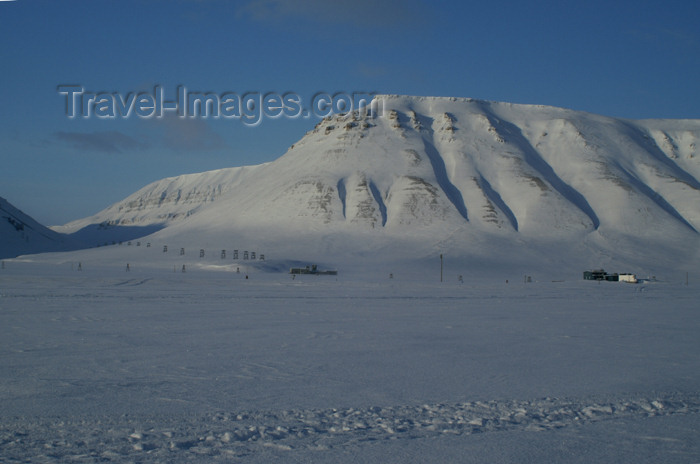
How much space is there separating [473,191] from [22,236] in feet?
314

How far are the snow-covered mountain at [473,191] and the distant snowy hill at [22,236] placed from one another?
25.9m

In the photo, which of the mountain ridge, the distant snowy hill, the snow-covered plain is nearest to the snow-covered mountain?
the mountain ridge

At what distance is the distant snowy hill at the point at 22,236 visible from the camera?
114 meters

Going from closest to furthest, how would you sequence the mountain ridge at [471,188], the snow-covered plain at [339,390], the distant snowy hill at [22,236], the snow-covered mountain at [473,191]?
the snow-covered plain at [339,390], the snow-covered mountain at [473,191], the mountain ridge at [471,188], the distant snowy hill at [22,236]

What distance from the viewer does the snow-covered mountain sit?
9719 cm

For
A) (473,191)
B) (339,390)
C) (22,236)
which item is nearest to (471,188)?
(473,191)

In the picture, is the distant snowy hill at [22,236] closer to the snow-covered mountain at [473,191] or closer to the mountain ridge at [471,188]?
the snow-covered mountain at [473,191]

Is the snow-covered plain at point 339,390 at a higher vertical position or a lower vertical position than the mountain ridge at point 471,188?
lower

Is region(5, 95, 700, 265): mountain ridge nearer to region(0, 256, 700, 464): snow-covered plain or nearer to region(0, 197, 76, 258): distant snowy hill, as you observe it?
region(0, 197, 76, 258): distant snowy hill

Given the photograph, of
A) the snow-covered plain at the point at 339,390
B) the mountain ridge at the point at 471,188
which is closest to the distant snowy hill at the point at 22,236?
the mountain ridge at the point at 471,188

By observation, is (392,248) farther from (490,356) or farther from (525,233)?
(490,356)

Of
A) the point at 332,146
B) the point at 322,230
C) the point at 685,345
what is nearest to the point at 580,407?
the point at 685,345

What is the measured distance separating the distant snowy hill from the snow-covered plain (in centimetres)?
10689

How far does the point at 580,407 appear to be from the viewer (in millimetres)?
9594
